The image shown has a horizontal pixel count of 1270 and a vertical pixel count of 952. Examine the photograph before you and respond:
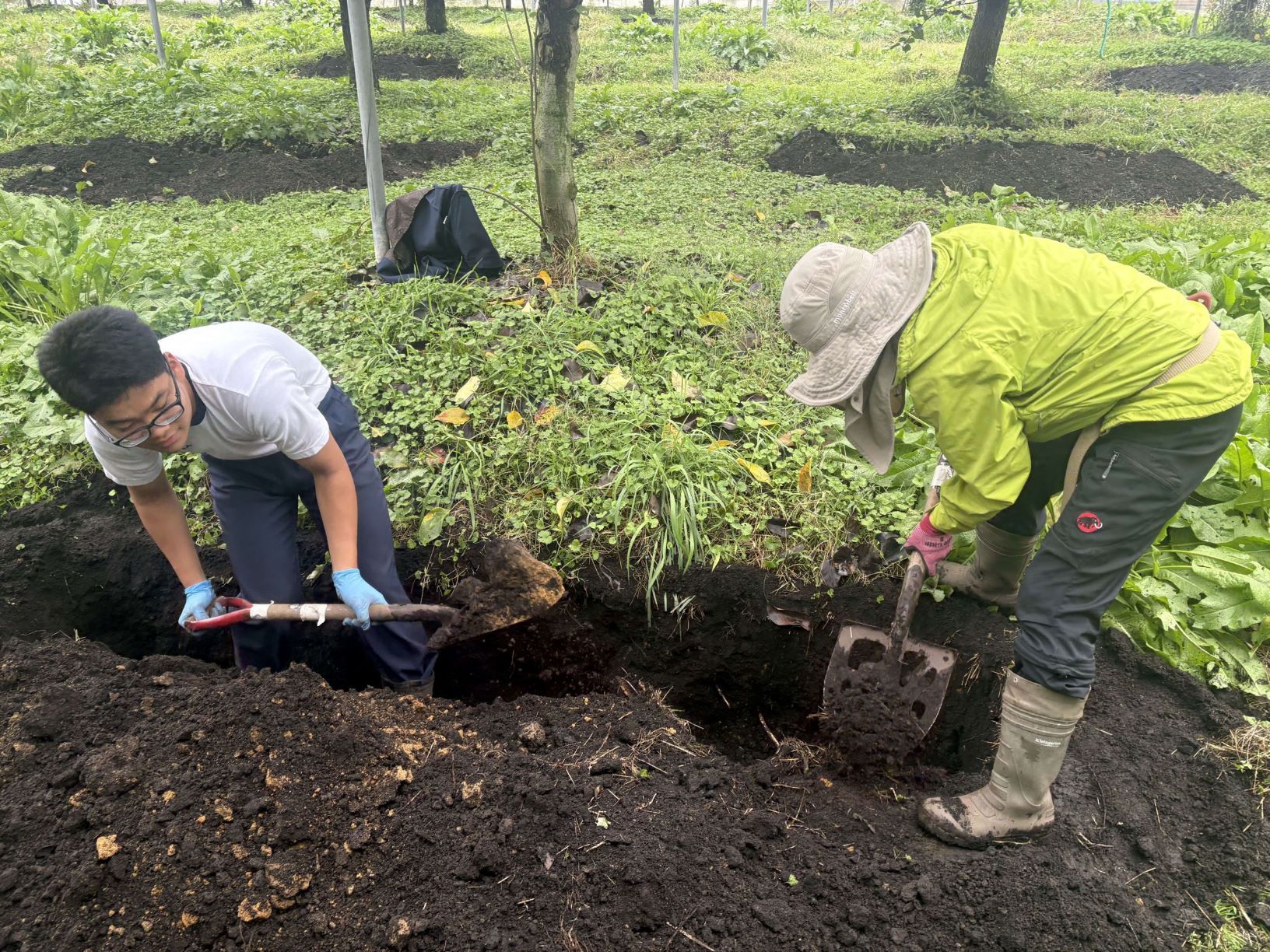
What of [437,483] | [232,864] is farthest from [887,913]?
[437,483]

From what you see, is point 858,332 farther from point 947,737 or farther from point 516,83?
point 516,83

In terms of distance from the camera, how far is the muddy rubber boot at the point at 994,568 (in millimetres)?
2783

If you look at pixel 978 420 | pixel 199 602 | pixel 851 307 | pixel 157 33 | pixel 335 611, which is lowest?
pixel 199 602

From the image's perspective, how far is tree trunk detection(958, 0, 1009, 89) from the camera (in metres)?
9.45

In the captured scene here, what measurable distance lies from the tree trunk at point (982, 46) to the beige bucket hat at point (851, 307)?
941 centimetres

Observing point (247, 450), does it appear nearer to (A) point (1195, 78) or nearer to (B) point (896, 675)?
(B) point (896, 675)

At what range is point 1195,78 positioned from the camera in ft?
41.2

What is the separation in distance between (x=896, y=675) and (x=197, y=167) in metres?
8.18

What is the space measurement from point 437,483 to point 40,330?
2532 millimetres

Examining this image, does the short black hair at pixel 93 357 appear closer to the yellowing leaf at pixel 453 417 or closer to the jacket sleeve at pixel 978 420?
the yellowing leaf at pixel 453 417

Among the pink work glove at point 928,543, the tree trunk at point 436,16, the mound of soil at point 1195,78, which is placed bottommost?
the pink work glove at point 928,543

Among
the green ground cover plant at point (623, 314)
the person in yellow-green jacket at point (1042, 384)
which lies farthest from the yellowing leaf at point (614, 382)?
the person in yellow-green jacket at point (1042, 384)

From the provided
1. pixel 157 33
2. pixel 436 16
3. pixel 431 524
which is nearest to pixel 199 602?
pixel 431 524

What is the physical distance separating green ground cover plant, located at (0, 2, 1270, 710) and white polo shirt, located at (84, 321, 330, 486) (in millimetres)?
969
